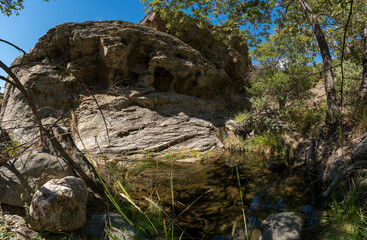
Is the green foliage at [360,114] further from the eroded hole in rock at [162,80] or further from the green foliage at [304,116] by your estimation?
the eroded hole in rock at [162,80]

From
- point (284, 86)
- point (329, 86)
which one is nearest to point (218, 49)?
point (284, 86)

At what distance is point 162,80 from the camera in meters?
11.4

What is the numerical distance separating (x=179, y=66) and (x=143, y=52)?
6.78 feet

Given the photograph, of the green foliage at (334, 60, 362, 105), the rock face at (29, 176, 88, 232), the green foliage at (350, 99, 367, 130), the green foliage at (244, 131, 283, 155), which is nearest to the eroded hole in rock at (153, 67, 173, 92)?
the green foliage at (244, 131, 283, 155)

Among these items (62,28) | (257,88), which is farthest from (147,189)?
(62,28)

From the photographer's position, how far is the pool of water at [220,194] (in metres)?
3.26

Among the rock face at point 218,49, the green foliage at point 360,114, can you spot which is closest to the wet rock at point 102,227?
the green foliage at point 360,114

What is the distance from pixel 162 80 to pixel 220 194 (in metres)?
8.38

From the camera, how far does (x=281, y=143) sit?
6676 millimetres

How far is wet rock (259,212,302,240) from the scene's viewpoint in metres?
2.54

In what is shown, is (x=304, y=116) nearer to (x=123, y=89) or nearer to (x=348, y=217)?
(x=348, y=217)

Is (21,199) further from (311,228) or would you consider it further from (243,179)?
(243,179)

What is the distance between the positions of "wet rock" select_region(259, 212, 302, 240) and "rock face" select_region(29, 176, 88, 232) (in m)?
2.40

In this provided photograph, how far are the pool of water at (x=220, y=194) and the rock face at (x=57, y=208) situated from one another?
3.08 feet
